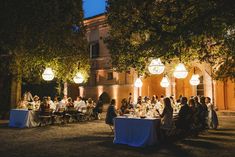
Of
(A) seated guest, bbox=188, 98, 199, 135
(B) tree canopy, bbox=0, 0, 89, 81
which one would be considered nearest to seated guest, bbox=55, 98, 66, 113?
(B) tree canopy, bbox=0, 0, 89, 81

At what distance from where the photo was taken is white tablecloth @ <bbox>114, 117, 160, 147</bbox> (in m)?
10.8

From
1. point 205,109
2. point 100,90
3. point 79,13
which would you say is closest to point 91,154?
point 205,109

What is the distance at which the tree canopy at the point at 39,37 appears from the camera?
19531mm

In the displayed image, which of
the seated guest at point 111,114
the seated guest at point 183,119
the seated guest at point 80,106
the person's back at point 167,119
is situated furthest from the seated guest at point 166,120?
the seated guest at point 80,106

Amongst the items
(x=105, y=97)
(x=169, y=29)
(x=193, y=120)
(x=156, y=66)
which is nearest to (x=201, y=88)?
(x=105, y=97)

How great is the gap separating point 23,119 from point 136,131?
315 inches

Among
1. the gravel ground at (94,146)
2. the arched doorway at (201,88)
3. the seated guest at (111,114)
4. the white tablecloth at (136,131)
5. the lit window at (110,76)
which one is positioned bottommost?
the gravel ground at (94,146)

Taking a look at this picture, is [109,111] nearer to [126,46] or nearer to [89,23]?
[126,46]

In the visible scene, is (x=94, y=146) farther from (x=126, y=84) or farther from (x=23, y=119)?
(x=126, y=84)

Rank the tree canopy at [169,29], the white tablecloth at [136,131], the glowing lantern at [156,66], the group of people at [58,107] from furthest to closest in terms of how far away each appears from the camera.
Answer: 1. the group of people at [58,107]
2. the glowing lantern at [156,66]
3. the white tablecloth at [136,131]
4. the tree canopy at [169,29]

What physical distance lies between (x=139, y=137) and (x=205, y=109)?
436 centimetres

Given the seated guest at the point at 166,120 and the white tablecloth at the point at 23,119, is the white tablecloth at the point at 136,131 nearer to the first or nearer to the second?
the seated guest at the point at 166,120

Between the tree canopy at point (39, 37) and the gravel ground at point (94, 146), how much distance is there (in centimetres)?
706

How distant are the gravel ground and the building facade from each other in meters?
10.7
